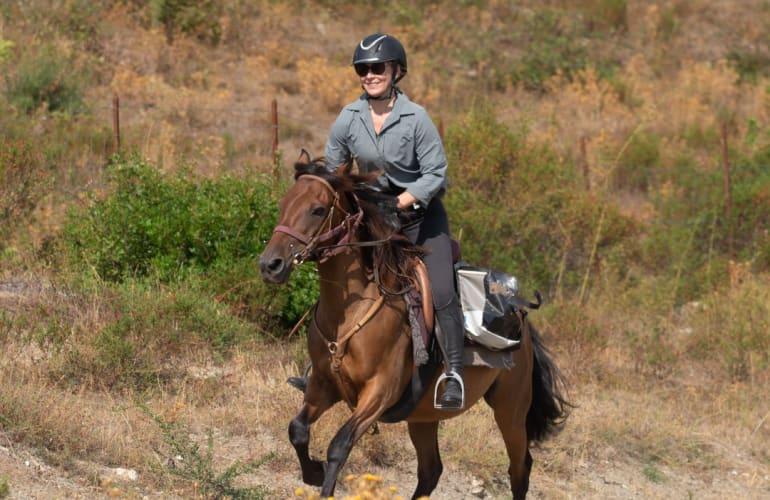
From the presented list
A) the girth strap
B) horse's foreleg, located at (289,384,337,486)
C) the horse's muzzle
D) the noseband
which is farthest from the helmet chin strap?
horse's foreleg, located at (289,384,337,486)

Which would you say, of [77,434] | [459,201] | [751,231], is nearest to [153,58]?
[459,201]

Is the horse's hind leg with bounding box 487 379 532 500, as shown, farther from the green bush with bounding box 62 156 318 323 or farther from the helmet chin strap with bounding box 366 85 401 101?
the green bush with bounding box 62 156 318 323

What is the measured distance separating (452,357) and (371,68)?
1867 mm

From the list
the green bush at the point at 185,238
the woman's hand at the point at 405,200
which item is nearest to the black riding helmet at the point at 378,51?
the woman's hand at the point at 405,200

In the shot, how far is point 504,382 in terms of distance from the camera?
7.93 metres

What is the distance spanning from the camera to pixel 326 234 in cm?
611

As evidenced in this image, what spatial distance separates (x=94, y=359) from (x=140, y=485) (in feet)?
6.31

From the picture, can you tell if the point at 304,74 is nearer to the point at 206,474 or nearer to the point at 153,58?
the point at 153,58

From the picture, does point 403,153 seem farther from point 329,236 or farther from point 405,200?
point 329,236

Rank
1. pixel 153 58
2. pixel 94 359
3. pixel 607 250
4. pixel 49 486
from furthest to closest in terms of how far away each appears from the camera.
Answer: pixel 153 58 < pixel 607 250 < pixel 94 359 < pixel 49 486

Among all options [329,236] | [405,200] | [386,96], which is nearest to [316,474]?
[329,236]

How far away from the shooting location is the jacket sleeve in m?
6.68

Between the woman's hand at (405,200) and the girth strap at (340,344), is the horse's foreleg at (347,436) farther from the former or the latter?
the woman's hand at (405,200)

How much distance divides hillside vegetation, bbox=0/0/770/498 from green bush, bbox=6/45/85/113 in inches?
1.5
